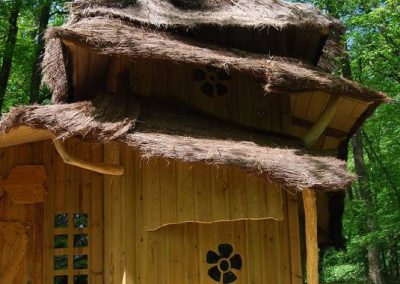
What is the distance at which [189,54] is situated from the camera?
6.29m

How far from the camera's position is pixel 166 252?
19.1 feet

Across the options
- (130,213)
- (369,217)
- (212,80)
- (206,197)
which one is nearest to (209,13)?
Answer: (212,80)

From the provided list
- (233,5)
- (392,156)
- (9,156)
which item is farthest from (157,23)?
(392,156)

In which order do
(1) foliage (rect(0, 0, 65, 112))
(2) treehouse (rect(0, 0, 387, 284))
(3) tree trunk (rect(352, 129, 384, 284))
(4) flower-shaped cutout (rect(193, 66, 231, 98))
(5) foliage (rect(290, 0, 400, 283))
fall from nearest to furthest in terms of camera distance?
(2) treehouse (rect(0, 0, 387, 284)), (4) flower-shaped cutout (rect(193, 66, 231, 98)), (5) foliage (rect(290, 0, 400, 283)), (3) tree trunk (rect(352, 129, 384, 284)), (1) foliage (rect(0, 0, 65, 112))

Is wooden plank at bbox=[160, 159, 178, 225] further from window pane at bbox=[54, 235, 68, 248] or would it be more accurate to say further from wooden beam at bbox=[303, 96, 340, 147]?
window pane at bbox=[54, 235, 68, 248]

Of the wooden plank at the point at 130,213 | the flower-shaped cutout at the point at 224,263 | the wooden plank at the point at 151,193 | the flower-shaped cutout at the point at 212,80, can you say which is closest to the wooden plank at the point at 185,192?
the wooden plank at the point at 151,193

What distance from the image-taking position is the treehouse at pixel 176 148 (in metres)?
5.48

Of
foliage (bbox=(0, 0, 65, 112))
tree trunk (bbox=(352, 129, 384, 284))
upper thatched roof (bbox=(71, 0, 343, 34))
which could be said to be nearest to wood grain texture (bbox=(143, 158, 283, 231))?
upper thatched roof (bbox=(71, 0, 343, 34))

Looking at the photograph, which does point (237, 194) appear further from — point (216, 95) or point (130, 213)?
point (216, 95)

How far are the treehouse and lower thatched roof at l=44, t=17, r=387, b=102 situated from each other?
0.07ft

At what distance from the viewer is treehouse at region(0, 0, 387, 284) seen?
548 cm

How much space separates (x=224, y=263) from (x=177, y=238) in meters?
0.66

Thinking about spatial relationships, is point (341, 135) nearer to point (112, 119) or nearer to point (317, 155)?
point (317, 155)

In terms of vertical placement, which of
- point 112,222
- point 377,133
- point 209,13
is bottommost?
point 112,222
